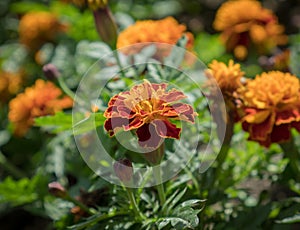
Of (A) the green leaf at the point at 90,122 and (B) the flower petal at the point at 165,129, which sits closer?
(B) the flower petal at the point at 165,129

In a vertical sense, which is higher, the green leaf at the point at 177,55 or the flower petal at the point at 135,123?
the flower petal at the point at 135,123

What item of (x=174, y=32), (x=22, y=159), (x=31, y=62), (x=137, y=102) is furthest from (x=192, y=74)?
(x=31, y=62)

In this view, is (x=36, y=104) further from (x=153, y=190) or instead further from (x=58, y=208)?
(x=153, y=190)

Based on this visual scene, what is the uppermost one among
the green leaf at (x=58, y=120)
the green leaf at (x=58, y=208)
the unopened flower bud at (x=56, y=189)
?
the green leaf at (x=58, y=120)

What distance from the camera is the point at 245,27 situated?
6.91 ft

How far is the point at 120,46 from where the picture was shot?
5.35ft

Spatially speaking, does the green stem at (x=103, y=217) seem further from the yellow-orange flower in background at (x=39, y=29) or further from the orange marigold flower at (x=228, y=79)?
the yellow-orange flower in background at (x=39, y=29)

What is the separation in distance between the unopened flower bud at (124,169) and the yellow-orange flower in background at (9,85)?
1279mm

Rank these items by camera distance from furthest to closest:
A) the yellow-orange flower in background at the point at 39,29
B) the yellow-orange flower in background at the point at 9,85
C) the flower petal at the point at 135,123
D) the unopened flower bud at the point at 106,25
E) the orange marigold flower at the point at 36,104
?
1. the yellow-orange flower in background at the point at 39,29
2. the yellow-orange flower in background at the point at 9,85
3. the orange marigold flower at the point at 36,104
4. the unopened flower bud at the point at 106,25
5. the flower petal at the point at 135,123

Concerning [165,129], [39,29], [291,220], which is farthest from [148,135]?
[39,29]

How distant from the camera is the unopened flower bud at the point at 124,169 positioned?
1.12 metres

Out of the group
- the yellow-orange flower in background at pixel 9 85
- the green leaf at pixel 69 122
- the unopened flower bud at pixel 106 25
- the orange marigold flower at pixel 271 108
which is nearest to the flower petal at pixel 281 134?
the orange marigold flower at pixel 271 108

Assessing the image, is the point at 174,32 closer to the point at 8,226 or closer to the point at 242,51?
the point at 242,51

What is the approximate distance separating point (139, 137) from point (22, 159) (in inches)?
47.4
